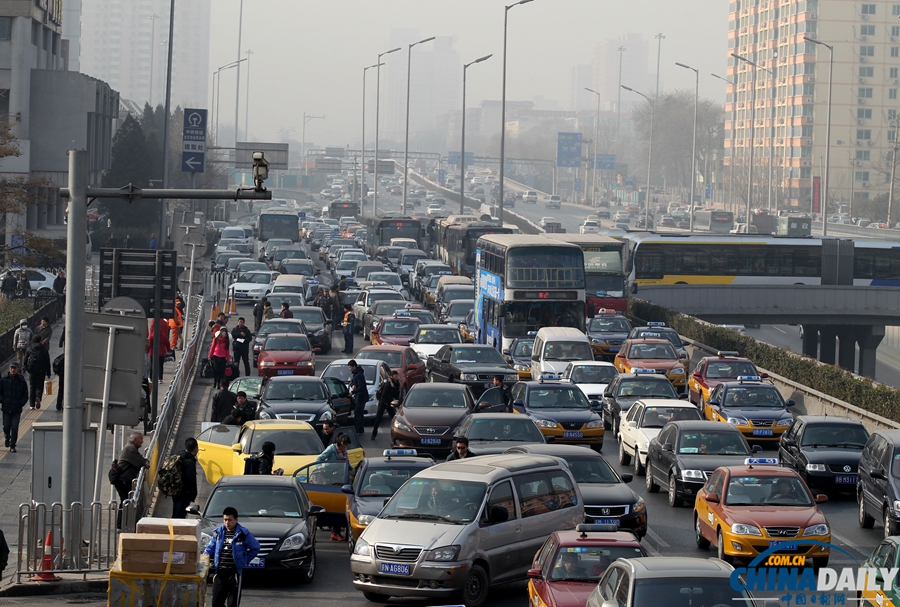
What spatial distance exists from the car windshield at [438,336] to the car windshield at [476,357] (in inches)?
148

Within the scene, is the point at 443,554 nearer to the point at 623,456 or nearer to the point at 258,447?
the point at 258,447

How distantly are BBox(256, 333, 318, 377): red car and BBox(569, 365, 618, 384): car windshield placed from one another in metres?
6.39

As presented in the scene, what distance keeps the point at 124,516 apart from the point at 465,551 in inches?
155

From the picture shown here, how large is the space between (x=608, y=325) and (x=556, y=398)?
13.5 metres

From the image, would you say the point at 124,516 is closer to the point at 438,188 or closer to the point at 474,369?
the point at 474,369

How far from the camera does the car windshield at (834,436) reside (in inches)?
864

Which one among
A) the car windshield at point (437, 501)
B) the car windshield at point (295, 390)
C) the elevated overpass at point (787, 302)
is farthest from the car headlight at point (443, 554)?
the elevated overpass at point (787, 302)

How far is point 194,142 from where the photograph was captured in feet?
168

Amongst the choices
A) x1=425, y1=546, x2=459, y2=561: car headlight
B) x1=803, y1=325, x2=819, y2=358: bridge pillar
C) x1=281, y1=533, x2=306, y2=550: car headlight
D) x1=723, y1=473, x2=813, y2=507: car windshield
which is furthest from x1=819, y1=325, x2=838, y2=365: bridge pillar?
x1=425, y1=546, x2=459, y2=561: car headlight

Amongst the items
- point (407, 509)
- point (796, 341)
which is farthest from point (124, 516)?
point (796, 341)

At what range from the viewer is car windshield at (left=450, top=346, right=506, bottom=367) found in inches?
1227

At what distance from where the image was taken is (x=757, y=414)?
26.1m

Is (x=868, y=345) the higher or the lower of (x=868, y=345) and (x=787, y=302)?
the lower

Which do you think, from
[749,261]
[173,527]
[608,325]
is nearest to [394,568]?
[173,527]
